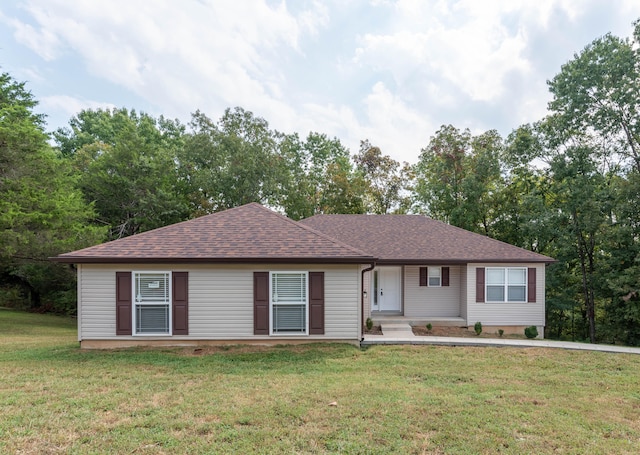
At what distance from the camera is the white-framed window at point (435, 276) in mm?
12742

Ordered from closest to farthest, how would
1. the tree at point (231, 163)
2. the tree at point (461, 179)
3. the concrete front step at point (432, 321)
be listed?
the concrete front step at point (432, 321)
the tree at point (461, 179)
the tree at point (231, 163)

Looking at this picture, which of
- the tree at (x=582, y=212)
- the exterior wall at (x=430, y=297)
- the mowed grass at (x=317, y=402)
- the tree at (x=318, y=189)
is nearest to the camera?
the mowed grass at (x=317, y=402)

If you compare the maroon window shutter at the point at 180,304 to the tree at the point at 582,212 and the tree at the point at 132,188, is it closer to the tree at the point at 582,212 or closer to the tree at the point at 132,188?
the tree at the point at 132,188

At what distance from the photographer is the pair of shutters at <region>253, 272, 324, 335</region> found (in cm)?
836

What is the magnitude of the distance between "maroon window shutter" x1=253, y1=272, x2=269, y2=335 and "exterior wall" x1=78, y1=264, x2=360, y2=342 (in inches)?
4.3

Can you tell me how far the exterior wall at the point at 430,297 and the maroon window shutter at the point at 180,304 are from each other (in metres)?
7.99

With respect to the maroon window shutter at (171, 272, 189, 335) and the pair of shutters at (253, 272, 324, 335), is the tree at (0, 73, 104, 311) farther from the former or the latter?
the pair of shutters at (253, 272, 324, 335)

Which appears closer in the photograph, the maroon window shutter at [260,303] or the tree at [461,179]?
the maroon window shutter at [260,303]

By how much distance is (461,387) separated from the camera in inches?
219

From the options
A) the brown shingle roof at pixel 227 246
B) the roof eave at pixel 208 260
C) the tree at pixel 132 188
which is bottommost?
the roof eave at pixel 208 260

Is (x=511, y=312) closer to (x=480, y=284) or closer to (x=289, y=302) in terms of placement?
(x=480, y=284)

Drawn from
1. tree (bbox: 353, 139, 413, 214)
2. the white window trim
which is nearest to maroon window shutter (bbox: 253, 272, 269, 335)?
the white window trim

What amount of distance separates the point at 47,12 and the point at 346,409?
16.7 meters

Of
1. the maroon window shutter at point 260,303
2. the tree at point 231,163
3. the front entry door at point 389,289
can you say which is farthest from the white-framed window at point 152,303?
the tree at point 231,163
